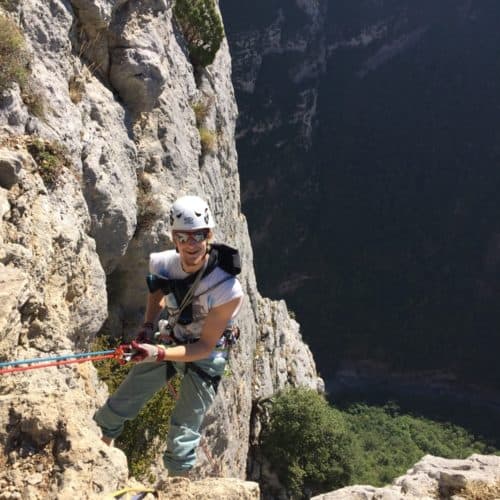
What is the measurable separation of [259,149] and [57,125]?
156ft

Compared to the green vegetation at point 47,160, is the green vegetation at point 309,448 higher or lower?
lower

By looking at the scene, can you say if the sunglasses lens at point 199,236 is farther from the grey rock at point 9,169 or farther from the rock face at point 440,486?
the rock face at point 440,486

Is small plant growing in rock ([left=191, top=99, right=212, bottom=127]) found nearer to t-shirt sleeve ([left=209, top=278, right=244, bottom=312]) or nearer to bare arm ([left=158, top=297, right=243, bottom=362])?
t-shirt sleeve ([left=209, top=278, right=244, bottom=312])

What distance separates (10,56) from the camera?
19.5 feet

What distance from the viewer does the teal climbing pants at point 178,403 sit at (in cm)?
457

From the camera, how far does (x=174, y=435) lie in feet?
15.1

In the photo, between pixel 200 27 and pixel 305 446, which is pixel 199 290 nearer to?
pixel 200 27

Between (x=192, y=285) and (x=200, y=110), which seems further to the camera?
(x=200, y=110)

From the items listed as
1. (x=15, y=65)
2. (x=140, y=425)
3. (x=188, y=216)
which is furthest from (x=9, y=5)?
(x=140, y=425)

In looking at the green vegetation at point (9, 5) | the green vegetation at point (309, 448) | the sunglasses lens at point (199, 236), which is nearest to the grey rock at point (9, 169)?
the sunglasses lens at point (199, 236)

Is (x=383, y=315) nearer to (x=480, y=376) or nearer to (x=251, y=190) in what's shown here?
(x=480, y=376)

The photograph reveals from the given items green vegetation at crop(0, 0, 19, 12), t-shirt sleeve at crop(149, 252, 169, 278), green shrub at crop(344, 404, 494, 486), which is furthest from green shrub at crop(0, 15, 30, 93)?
green shrub at crop(344, 404, 494, 486)

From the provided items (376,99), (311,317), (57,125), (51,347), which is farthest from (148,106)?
(376,99)

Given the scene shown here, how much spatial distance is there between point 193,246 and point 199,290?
1.32 feet
